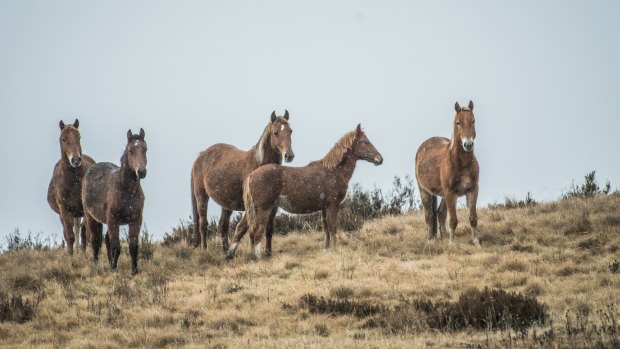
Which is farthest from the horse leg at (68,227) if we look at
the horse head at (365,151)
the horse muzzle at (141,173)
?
the horse head at (365,151)

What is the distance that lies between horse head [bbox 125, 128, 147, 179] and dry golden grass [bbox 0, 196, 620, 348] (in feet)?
5.54

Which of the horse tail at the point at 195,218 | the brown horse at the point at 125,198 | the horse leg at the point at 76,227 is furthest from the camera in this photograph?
the horse leg at the point at 76,227

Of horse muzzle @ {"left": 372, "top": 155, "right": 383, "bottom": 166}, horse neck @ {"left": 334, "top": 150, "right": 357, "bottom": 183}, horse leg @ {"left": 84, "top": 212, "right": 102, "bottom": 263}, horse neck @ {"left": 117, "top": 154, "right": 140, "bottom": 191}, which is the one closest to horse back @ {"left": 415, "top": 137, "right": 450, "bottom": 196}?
horse muzzle @ {"left": 372, "top": 155, "right": 383, "bottom": 166}

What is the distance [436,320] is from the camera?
25.6ft

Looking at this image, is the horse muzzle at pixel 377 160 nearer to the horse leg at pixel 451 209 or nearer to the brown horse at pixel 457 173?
the brown horse at pixel 457 173

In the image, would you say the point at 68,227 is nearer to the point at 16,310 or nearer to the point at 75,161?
the point at 75,161

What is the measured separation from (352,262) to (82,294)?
4.11m

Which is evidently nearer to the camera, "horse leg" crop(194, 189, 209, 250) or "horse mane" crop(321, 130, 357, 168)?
"horse mane" crop(321, 130, 357, 168)

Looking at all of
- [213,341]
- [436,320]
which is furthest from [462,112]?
[213,341]

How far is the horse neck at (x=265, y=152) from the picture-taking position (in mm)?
12891

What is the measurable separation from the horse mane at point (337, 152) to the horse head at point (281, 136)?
78 cm

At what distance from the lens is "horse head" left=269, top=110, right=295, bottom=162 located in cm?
1243

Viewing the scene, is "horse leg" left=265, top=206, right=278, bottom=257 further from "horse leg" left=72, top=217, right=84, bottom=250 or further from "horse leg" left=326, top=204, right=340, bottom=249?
"horse leg" left=72, top=217, right=84, bottom=250

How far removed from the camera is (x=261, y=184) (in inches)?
476
